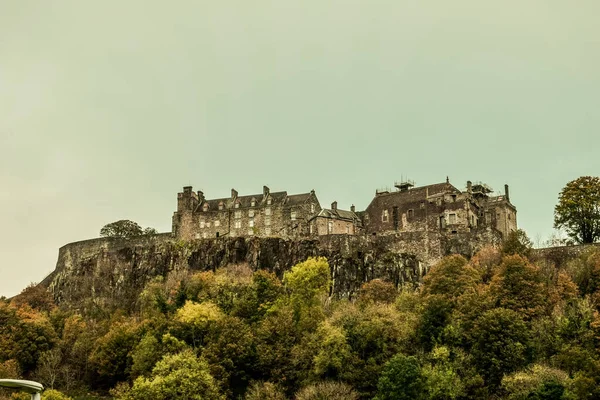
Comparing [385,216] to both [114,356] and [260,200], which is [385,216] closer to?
[260,200]

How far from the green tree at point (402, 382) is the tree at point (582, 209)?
2792 centimetres

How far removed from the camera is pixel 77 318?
73.3 meters

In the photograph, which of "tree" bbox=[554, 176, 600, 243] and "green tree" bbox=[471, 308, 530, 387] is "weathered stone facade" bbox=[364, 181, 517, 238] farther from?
"green tree" bbox=[471, 308, 530, 387]

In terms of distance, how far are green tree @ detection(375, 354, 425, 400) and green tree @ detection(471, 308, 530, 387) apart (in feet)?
14.6

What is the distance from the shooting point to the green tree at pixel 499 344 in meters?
48.8

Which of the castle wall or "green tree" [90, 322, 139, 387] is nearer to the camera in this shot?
"green tree" [90, 322, 139, 387]

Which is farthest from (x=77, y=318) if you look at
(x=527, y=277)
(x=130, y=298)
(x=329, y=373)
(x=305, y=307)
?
(x=527, y=277)

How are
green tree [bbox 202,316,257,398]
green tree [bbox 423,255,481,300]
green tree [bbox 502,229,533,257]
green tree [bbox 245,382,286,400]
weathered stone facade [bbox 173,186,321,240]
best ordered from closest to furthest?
green tree [bbox 245,382,286,400]
green tree [bbox 202,316,257,398]
green tree [bbox 423,255,481,300]
green tree [bbox 502,229,533,257]
weathered stone facade [bbox 173,186,321,240]

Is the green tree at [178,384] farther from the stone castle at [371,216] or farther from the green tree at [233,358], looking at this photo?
the stone castle at [371,216]

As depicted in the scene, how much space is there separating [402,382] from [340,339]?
255 inches

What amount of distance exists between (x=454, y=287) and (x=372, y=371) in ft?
33.3

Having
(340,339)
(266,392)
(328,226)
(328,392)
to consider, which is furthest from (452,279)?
(328,226)

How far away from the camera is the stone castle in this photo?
73250 millimetres

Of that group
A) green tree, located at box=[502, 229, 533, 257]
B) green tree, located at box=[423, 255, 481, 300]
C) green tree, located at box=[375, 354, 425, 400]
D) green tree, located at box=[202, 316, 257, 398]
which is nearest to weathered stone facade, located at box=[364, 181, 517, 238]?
green tree, located at box=[502, 229, 533, 257]
